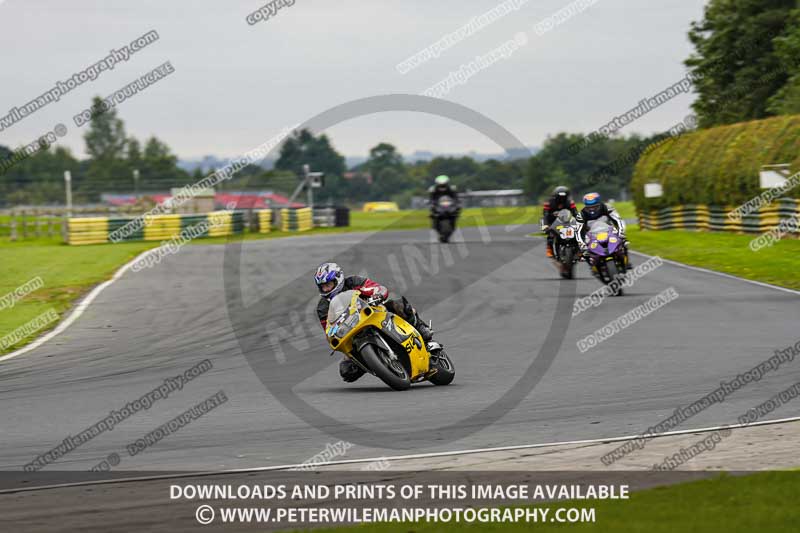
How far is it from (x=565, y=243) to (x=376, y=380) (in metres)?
12.2

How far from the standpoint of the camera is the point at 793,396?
10.7m

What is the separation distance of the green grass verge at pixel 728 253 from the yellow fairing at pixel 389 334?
511 inches

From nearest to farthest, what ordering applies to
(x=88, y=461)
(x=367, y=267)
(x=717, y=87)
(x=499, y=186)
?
(x=88, y=461), (x=367, y=267), (x=717, y=87), (x=499, y=186)

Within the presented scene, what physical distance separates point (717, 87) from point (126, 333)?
164 feet

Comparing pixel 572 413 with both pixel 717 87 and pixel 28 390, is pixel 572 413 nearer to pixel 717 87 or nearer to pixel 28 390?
pixel 28 390

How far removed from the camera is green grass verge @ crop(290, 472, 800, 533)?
6109mm

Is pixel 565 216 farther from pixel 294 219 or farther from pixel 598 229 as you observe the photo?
pixel 294 219

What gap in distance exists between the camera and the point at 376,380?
A: 12984 millimetres

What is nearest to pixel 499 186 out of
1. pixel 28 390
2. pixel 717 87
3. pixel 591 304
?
pixel 717 87

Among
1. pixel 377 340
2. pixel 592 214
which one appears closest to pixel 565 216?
pixel 592 214

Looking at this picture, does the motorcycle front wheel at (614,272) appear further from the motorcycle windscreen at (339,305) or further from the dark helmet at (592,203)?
the motorcycle windscreen at (339,305)

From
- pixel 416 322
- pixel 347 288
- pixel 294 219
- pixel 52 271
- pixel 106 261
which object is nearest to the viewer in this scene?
pixel 347 288

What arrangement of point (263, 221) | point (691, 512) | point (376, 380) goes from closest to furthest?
1. point (691, 512)
2. point (376, 380)
3. point (263, 221)

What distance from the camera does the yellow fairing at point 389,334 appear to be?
11.1 meters
